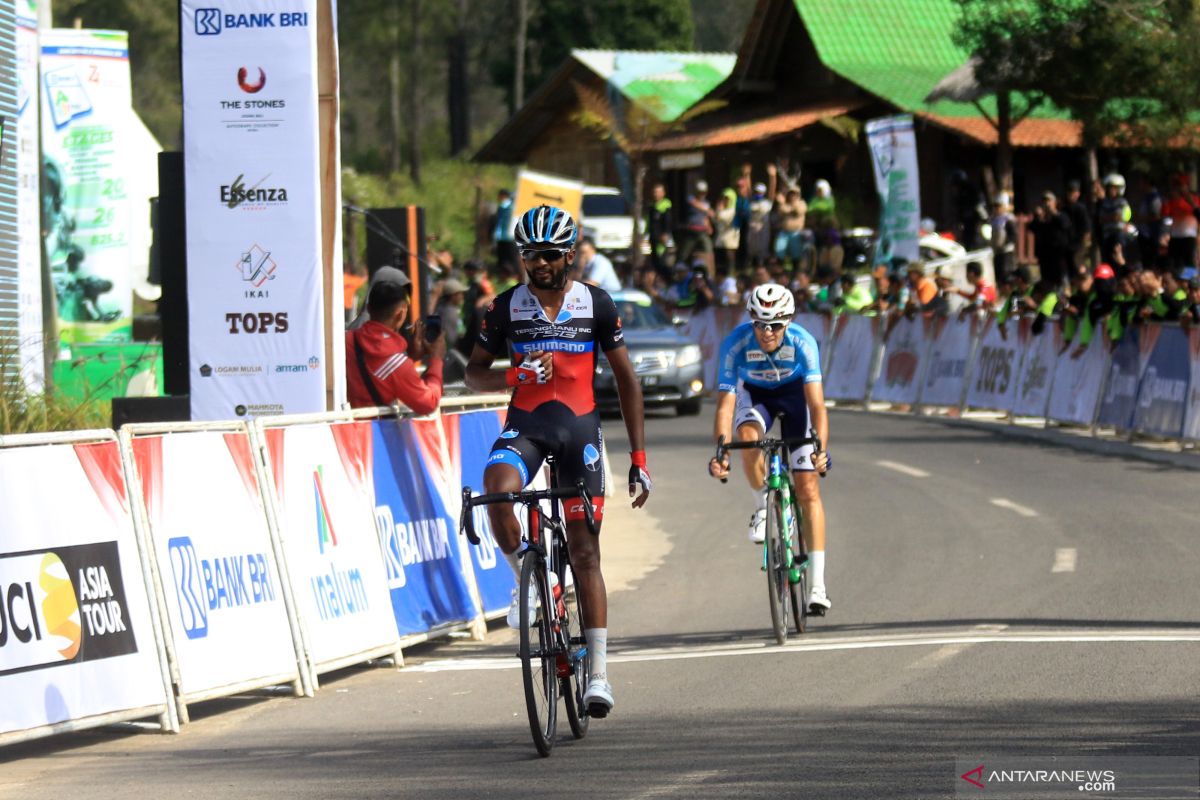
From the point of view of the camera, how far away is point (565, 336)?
8555mm

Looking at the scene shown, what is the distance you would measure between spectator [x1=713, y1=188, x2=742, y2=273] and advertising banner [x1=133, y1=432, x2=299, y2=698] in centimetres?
3078

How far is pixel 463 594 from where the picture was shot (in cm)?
1195

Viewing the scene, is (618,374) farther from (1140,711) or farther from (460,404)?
(460,404)

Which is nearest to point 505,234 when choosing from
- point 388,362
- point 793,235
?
point 793,235

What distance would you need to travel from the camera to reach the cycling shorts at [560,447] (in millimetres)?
8469

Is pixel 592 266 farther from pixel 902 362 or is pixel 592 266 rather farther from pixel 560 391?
pixel 560 391

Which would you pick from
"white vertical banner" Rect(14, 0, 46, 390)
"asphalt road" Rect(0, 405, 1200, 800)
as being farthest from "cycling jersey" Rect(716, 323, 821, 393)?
"white vertical banner" Rect(14, 0, 46, 390)

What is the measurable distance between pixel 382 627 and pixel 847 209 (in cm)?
3558

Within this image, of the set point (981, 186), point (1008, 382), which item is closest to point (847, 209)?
point (981, 186)

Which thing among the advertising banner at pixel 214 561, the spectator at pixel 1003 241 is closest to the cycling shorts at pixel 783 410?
the advertising banner at pixel 214 561

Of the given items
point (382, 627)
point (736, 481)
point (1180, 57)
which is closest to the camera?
point (382, 627)

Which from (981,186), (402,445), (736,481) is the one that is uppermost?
(981,186)

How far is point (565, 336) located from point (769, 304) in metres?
3.18

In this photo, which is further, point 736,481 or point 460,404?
point 736,481
